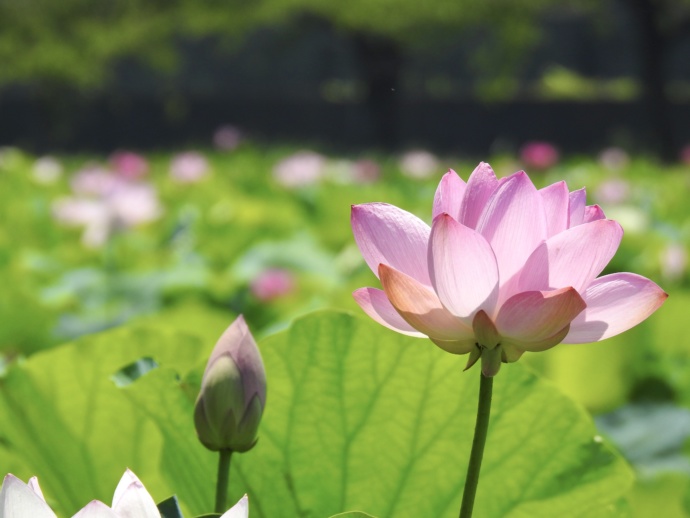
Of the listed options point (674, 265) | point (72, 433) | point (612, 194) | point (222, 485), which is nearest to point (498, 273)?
point (222, 485)

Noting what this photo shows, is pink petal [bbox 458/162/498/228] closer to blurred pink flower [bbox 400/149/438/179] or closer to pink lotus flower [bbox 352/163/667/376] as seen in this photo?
pink lotus flower [bbox 352/163/667/376]

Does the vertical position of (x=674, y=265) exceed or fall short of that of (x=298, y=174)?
it falls short

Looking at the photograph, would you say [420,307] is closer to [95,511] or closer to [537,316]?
[537,316]

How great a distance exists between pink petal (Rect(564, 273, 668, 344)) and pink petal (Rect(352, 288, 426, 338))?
0.06 meters

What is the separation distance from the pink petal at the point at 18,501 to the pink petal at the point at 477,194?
0.65 feet

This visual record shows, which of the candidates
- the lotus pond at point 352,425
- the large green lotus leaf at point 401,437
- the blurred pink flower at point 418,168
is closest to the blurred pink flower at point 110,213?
the lotus pond at point 352,425

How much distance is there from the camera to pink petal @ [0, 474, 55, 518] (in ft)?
1.02

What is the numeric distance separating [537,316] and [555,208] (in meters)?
0.05

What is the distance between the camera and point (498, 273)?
15.9 inches

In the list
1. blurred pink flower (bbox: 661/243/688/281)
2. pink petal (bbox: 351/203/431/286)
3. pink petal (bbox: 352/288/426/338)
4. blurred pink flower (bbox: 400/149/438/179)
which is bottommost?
pink petal (bbox: 352/288/426/338)

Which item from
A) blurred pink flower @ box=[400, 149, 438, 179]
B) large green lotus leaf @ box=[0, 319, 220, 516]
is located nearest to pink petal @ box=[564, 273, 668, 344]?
large green lotus leaf @ box=[0, 319, 220, 516]

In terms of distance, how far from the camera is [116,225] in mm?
1702

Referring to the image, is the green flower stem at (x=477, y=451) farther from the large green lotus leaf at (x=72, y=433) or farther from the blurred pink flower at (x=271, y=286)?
the blurred pink flower at (x=271, y=286)

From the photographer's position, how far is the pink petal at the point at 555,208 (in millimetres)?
428
